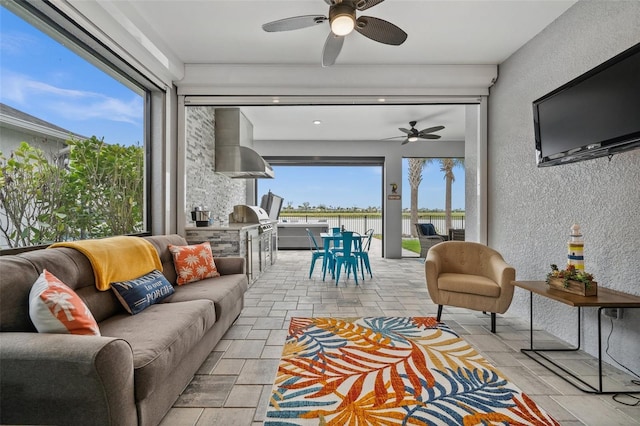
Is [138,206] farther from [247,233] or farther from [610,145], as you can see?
[610,145]

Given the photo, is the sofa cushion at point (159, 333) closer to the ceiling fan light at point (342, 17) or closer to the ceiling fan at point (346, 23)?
the ceiling fan at point (346, 23)

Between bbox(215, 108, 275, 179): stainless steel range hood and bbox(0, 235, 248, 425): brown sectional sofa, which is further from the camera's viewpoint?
bbox(215, 108, 275, 179): stainless steel range hood

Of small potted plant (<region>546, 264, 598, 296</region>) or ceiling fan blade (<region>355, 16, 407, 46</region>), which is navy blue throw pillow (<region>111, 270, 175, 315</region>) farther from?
small potted plant (<region>546, 264, 598, 296</region>)

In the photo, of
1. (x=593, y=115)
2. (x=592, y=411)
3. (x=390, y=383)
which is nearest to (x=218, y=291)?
(x=390, y=383)

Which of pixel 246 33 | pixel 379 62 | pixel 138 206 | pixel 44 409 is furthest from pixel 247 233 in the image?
pixel 44 409

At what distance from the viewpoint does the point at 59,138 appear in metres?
2.29

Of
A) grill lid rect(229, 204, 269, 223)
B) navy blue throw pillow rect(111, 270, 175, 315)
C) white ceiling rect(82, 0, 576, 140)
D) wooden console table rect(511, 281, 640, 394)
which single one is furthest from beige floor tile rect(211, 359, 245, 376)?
grill lid rect(229, 204, 269, 223)

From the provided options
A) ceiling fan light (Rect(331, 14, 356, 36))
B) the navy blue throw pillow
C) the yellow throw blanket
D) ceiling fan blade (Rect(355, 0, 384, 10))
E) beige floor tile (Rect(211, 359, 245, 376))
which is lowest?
beige floor tile (Rect(211, 359, 245, 376))

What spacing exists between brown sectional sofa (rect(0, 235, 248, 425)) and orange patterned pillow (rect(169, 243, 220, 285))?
0.68m

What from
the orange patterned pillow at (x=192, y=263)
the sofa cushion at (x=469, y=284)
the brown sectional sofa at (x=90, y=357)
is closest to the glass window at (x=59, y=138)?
the brown sectional sofa at (x=90, y=357)

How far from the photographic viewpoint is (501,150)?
3.62 meters

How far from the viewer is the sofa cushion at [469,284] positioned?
2775 mm

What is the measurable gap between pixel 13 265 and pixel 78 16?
191 cm

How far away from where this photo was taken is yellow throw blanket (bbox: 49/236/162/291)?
1933mm
